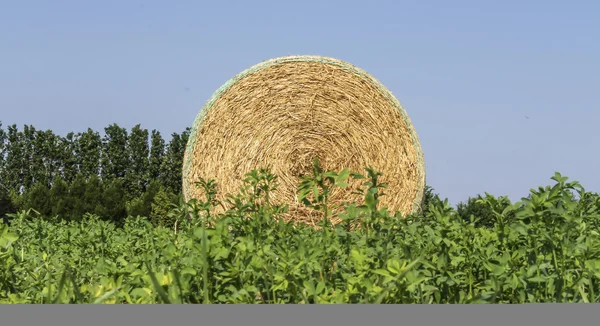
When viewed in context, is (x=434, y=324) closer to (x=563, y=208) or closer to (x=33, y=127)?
(x=563, y=208)

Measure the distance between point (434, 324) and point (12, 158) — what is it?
3650 cm

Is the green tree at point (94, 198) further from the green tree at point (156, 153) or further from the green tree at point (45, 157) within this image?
the green tree at point (45, 157)

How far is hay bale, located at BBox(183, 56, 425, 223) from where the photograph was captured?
8.87 m

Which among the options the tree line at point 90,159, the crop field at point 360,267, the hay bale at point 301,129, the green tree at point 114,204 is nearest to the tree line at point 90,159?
the tree line at point 90,159

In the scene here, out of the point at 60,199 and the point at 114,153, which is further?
the point at 114,153

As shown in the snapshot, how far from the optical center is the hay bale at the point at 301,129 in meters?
8.87

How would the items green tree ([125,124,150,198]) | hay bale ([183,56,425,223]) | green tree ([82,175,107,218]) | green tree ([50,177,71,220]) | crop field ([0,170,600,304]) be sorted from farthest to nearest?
1. green tree ([125,124,150,198])
2. green tree ([50,177,71,220])
3. green tree ([82,175,107,218])
4. hay bale ([183,56,425,223])
5. crop field ([0,170,600,304])

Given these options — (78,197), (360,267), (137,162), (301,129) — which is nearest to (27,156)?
(137,162)

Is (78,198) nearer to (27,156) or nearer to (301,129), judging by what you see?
(27,156)

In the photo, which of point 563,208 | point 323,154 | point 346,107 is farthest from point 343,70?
point 563,208

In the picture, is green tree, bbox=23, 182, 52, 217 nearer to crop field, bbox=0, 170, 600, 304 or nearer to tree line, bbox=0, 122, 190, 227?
tree line, bbox=0, 122, 190, 227

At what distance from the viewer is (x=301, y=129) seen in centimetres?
913

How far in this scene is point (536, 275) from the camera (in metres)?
1.96

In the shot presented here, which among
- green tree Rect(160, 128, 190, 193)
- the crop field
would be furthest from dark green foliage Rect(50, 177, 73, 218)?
the crop field
